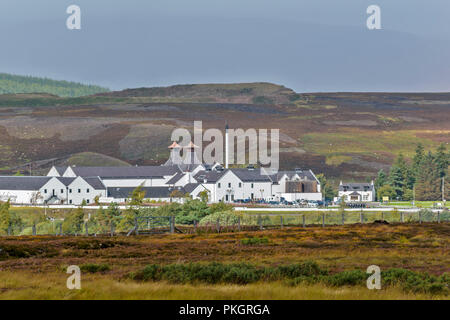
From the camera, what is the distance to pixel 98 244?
5281cm

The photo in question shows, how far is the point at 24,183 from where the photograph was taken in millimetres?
161750

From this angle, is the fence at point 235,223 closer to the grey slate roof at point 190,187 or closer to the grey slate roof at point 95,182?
the grey slate roof at point 190,187

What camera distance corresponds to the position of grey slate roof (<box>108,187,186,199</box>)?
522 ft

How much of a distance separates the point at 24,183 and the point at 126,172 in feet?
103

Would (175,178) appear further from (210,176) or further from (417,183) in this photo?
(417,183)

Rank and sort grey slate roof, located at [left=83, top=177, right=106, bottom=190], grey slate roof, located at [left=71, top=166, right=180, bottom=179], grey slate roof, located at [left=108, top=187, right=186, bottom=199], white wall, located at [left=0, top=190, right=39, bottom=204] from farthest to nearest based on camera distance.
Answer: grey slate roof, located at [left=71, top=166, right=180, bottom=179]
grey slate roof, located at [left=83, top=177, right=106, bottom=190]
grey slate roof, located at [left=108, top=187, right=186, bottom=199]
white wall, located at [left=0, top=190, right=39, bottom=204]

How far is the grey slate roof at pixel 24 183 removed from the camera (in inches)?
6265

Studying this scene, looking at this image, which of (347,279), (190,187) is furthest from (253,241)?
(190,187)

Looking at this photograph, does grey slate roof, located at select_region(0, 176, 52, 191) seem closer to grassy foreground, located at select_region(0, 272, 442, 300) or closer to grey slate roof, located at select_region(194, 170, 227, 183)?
grey slate roof, located at select_region(194, 170, 227, 183)

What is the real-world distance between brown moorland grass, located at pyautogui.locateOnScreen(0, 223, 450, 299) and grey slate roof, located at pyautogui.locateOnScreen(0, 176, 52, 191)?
97855mm

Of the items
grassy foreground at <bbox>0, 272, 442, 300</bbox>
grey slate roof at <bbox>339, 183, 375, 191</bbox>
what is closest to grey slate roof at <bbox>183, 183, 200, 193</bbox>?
grey slate roof at <bbox>339, 183, 375, 191</bbox>

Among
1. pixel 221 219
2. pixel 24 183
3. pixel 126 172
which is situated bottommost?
pixel 221 219

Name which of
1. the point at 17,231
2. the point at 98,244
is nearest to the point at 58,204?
the point at 17,231
